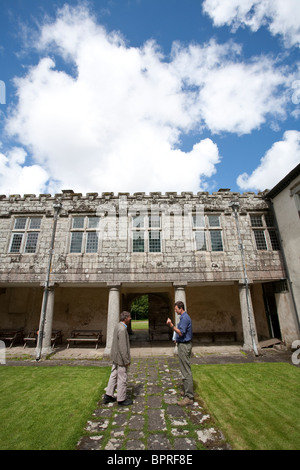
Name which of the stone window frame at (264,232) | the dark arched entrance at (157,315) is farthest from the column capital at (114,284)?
the stone window frame at (264,232)

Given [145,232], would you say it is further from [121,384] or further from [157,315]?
[121,384]

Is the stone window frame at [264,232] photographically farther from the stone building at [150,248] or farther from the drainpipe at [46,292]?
the drainpipe at [46,292]

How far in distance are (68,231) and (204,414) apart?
960 cm

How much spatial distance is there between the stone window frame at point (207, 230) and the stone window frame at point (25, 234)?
8.20m

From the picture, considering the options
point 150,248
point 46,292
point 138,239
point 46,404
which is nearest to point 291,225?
point 150,248

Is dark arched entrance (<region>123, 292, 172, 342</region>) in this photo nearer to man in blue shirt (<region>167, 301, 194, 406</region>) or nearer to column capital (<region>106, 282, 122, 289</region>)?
column capital (<region>106, 282, 122, 289</region>)

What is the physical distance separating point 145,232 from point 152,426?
26.7 ft

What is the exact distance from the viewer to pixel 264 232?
11.7 meters

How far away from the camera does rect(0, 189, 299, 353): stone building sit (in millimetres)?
10617

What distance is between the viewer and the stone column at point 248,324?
984 cm

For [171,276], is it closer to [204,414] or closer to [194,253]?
[194,253]

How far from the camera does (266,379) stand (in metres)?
6.90

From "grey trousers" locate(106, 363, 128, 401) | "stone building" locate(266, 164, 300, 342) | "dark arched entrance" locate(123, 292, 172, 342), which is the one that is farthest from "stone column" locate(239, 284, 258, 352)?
"grey trousers" locate(106, 363, 128, 401)

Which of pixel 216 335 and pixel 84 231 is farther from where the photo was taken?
pixel 216 335
